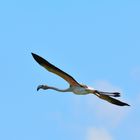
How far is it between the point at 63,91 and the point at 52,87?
107cm

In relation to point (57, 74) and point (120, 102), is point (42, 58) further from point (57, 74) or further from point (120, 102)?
point (120, 102)

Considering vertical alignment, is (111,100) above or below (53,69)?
above

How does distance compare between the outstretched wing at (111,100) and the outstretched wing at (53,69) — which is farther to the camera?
the outstretched wing at (111,100)

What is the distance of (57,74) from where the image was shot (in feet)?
195

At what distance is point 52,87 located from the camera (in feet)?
204

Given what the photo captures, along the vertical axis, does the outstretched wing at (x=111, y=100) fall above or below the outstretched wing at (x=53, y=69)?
above

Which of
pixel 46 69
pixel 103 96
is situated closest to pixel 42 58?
pixel 46 69

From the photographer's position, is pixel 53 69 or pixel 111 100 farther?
pixel 111 100

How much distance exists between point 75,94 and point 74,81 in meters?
0.67

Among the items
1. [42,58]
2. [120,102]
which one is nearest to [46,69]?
[42,58]

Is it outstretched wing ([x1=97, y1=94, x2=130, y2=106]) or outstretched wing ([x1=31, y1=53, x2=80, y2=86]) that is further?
outstretched wing ([x1=97, y1=94, x2=130, y2=106])

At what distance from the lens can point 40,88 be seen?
6253cm

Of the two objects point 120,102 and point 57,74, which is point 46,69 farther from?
point 120,102

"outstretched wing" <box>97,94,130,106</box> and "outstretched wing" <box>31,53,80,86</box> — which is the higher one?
"outstretched wing" <box>97,94,130,106</box>
